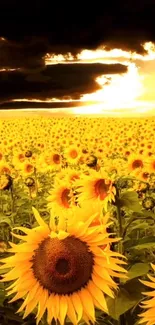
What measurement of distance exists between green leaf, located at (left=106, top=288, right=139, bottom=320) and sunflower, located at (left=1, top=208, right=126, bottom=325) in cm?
12

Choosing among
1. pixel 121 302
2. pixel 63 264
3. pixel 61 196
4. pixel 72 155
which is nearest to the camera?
pixel 63 264

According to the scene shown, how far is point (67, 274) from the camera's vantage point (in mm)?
1154

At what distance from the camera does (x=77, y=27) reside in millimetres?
6270


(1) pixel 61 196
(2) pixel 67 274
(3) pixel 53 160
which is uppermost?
(2) pixel 67 274

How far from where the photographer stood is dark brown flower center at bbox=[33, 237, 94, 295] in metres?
1.15

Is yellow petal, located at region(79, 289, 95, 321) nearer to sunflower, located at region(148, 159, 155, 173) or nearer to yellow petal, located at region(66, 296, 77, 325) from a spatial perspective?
yellow petal, located at region(66, 296, 77, 325)

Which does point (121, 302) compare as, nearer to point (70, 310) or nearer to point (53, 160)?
point (70, 310)

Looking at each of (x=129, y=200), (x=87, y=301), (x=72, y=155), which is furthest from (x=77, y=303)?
(x=72, y=155)

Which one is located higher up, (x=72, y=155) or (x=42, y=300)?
(x=42, y=300)

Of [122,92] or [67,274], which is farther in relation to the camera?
[122,92]

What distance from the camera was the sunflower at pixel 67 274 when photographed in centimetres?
117

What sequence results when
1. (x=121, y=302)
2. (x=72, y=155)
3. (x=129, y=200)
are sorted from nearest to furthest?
(x=121, y=302) → (x=129, y=200) → (x=72, y=155)

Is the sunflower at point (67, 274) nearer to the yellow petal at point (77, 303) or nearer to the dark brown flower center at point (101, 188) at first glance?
the yellow petal at point (77, 303)

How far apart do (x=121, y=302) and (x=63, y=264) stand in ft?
0.82
